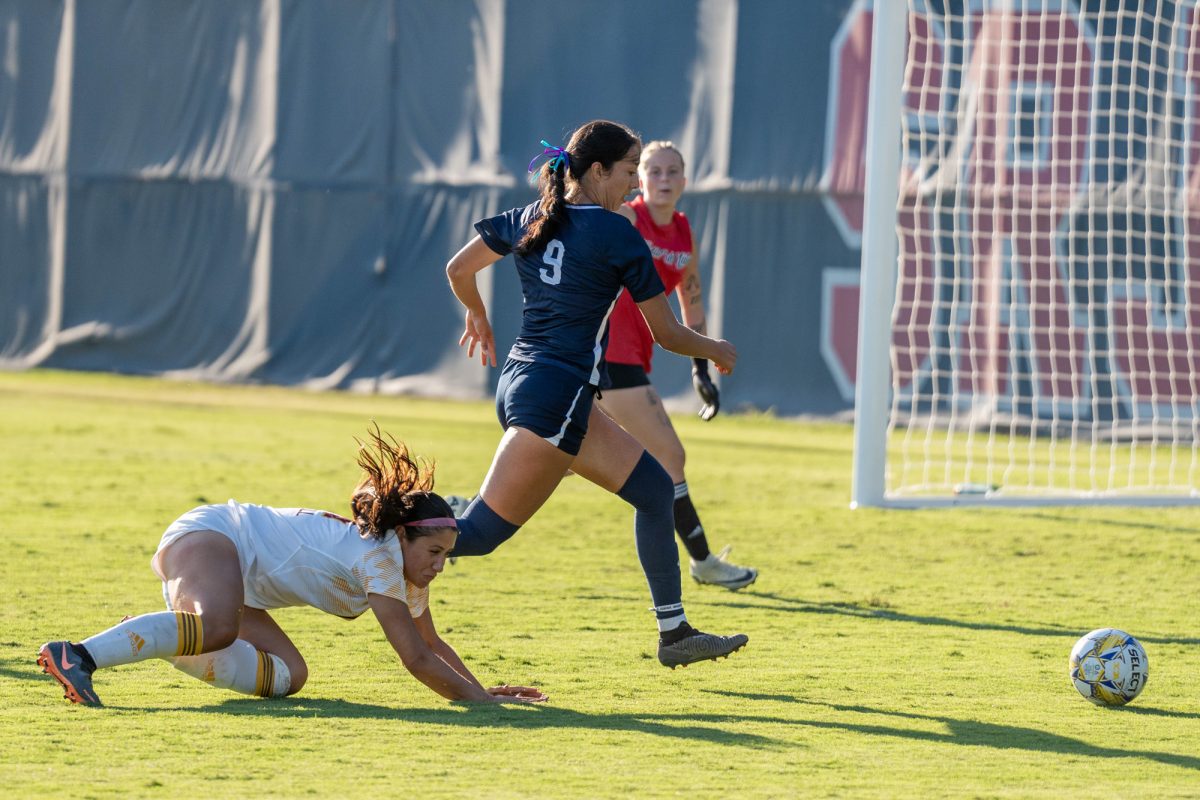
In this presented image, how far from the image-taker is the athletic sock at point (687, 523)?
7.06 m

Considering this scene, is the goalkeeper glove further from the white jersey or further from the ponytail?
the white jersey

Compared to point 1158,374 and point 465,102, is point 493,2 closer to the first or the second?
point 465,102

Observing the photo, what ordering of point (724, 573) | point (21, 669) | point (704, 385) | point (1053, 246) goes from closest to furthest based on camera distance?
point (21, 669)
point (724, 573)
point (704, 385)
point (1053, 246)

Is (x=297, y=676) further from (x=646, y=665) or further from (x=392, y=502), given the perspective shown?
(x=646, y=665)

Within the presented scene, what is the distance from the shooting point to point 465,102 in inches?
701

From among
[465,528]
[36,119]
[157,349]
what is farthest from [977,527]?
[36,119]

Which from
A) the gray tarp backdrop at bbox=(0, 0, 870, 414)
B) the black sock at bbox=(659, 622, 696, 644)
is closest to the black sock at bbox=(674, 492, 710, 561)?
the black sock at bbox=(659, 622, 696, 644)

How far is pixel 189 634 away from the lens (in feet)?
15.4

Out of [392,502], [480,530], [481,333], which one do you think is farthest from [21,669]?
[481,333]

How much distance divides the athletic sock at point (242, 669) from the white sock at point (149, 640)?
0.64ft

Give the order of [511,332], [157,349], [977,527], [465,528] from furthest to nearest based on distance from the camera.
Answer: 1. [157,349]
2. [511,332]
3. [977,527]
4. [465,528]

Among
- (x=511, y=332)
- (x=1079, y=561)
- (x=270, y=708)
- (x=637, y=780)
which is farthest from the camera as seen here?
(x=511, y=332)

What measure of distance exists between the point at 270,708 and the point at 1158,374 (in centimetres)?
1087

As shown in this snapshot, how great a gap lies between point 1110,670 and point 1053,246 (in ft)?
33.9
